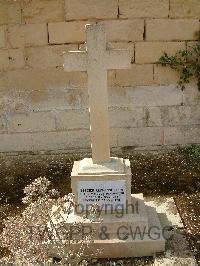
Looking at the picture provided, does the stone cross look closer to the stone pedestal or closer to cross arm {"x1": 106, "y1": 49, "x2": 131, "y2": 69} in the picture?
cross arm {"x1": 106, "y1": 49, "x2": 131, "y2": 69}

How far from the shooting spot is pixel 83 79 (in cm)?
521

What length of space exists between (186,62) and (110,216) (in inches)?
96.7

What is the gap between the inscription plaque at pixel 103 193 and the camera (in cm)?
359

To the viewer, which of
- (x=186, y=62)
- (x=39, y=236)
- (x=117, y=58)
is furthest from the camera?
(x=186, y=62)

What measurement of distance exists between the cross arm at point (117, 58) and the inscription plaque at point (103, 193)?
105 centimetres

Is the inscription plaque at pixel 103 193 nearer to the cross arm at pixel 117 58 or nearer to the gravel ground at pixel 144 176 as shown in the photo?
the gravel ground at pixel 144 176

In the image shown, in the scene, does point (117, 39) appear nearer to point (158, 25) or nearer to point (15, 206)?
point (158, 25)

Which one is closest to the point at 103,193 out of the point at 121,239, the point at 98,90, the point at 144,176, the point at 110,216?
the point at 110,216

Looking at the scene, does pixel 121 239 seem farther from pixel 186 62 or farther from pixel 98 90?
pixel 186 62

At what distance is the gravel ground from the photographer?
4.49m

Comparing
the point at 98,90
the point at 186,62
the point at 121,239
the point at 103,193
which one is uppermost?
the point at 186,62

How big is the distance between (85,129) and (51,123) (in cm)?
48

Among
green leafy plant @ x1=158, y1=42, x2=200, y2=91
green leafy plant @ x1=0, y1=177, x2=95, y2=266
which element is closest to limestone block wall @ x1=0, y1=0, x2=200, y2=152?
green leafy plant @ x1=158, y1=42, x2=200, y2=91

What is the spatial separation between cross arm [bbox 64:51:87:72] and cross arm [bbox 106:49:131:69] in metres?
0.21
